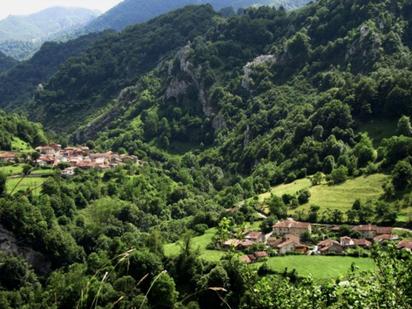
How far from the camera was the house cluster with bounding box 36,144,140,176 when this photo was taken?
298ft

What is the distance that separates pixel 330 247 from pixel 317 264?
470 centimetres

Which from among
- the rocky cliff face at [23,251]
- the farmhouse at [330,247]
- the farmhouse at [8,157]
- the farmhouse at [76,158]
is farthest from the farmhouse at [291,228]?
the farmhouse at [8,157]

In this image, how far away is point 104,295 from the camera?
38.7 m

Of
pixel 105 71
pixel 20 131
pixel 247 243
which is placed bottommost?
pixel 247 243

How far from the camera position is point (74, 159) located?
9800 cm

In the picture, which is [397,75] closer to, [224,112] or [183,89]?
[224,112]

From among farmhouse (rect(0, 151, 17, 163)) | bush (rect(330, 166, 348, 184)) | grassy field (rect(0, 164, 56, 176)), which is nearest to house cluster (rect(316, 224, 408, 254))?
bush (rect(330, 166, 348, 184))

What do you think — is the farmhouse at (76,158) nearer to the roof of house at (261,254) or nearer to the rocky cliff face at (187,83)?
the rocky cliff face at (187,83)

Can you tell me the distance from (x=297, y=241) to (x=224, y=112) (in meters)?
76.4

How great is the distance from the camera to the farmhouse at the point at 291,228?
60469 mm

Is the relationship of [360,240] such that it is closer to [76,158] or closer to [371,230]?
[371,230]

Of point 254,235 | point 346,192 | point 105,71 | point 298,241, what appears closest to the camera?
point 298,241

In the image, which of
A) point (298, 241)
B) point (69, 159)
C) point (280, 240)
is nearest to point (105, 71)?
point (69, 159)

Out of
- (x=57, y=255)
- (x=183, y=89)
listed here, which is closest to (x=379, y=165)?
(x=57, y=255)
